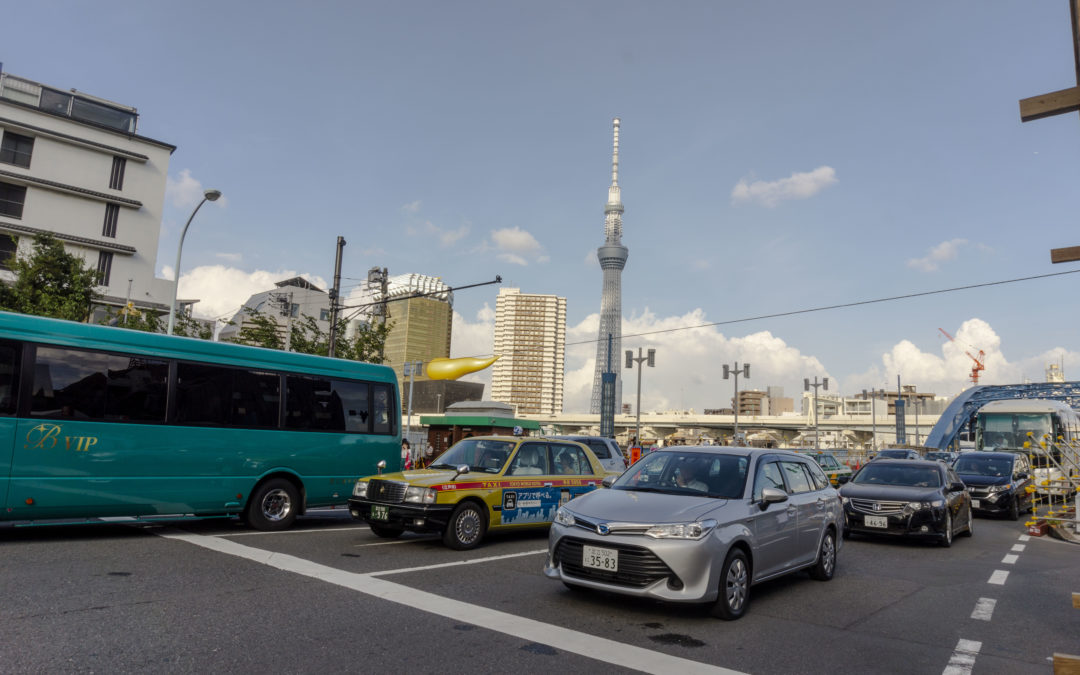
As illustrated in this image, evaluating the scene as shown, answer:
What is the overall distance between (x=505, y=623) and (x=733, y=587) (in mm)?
2093

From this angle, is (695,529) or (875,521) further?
(875,521)

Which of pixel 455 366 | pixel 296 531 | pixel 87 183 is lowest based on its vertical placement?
pixel 296 531

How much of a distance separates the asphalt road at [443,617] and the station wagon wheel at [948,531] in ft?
7.32

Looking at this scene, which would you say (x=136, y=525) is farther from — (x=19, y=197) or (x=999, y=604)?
(x=19, y=197)

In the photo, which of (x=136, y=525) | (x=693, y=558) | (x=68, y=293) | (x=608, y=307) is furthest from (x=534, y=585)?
(x=608, y=307)

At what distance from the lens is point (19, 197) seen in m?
41.8

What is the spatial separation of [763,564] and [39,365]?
29.3 ft

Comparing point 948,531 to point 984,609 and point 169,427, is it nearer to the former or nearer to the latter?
point 984,609

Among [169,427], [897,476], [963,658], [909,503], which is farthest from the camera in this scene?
[897,476]

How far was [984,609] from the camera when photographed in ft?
23.0

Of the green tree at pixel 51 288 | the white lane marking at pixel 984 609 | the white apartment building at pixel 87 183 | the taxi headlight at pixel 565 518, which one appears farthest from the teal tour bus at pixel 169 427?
the white apartment building at pixel 87 183

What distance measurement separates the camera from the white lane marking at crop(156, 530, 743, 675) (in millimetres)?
4719

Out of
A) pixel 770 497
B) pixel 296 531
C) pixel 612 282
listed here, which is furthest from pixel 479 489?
pixel 612 282

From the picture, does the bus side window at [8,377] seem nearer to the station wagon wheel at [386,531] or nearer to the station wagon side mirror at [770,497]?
the station wagon wheel at [386,531]
